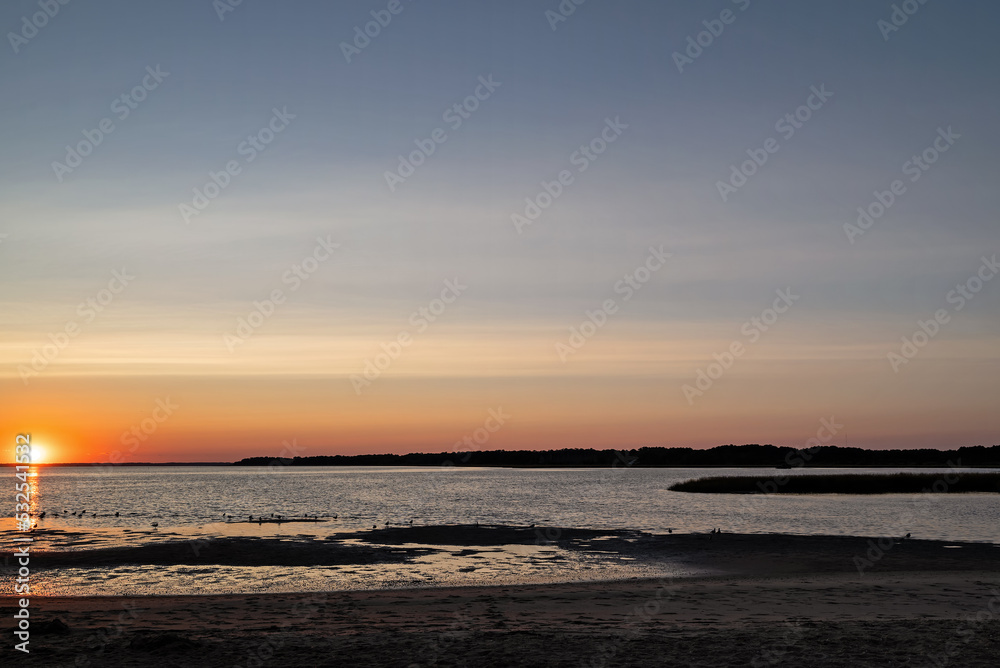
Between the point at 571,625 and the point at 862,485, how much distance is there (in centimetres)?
9486

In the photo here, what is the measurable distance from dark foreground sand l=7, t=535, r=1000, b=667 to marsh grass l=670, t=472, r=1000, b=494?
251 ft

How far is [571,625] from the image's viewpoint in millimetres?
→ 20844

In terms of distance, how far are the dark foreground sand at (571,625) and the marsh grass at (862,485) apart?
76.5 metres

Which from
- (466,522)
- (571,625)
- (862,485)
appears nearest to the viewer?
(571,625)

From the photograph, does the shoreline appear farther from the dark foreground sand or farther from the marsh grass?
the marsh grass

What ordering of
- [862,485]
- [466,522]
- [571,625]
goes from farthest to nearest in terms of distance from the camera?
[862,485] < [466,522] < [571,625]

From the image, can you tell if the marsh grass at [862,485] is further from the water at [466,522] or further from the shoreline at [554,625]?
the shoreline at [554,625]

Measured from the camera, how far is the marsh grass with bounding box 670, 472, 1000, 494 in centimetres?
10288

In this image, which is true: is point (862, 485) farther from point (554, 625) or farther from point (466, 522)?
Answer: point (554, 625)

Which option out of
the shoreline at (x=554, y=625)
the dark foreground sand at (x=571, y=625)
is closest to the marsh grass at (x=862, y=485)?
the dark foreground sand at (x=571, y=625)

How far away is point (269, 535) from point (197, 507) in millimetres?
37951

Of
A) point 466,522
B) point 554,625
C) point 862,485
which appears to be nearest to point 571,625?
point 554,625

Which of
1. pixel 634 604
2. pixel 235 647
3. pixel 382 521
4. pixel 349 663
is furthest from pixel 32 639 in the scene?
pixel 382 521

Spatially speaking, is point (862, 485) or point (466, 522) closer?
point (466, 522)
